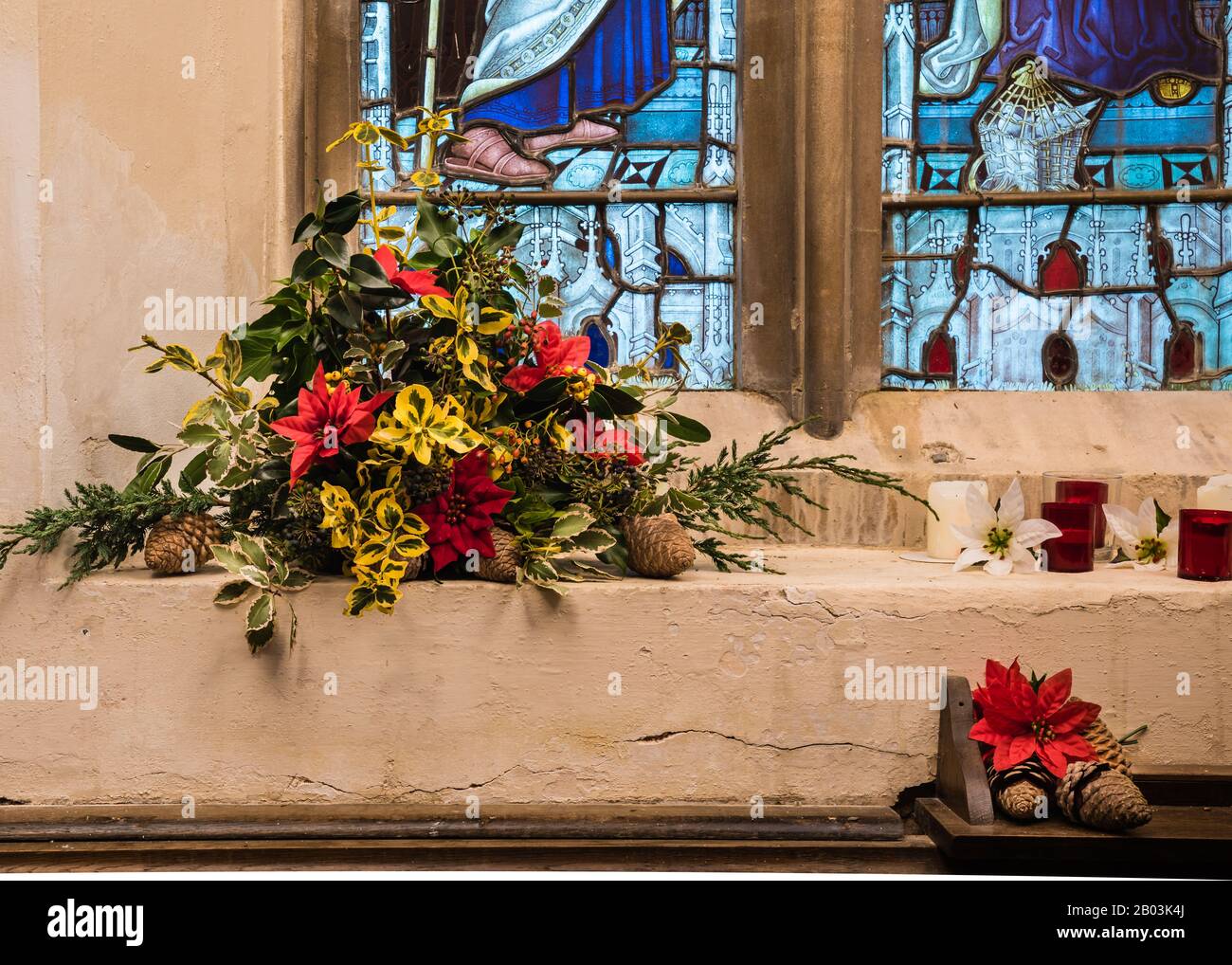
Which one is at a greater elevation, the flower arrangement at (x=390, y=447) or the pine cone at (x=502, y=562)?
the flower arrangement at (x=390, y=447)

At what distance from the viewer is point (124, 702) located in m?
1.42

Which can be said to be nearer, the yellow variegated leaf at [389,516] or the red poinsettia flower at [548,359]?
the yellow variegated leaf at [389,516]

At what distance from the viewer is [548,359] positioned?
1504 millimetres

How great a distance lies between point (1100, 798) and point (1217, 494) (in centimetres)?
63

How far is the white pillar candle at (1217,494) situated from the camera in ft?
5.45

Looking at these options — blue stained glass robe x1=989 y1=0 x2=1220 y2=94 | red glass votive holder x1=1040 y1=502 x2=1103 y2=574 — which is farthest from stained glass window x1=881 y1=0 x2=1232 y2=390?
red glass votive holder x1=1040 y1=502 x2=1103 y2=574

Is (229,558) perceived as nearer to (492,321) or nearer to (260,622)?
(260,622)

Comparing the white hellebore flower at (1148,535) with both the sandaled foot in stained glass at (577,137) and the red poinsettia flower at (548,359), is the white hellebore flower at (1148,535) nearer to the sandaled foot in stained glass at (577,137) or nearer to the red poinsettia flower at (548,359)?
the red poinsettia flower at (548,359)

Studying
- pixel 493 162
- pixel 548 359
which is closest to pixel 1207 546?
pixel 548 359

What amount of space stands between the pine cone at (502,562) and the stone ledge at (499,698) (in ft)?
0.09

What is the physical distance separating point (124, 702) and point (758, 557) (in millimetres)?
890

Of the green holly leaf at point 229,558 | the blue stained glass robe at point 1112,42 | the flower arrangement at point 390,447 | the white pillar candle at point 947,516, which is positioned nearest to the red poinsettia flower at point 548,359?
the flower arrangement at point 390,447
